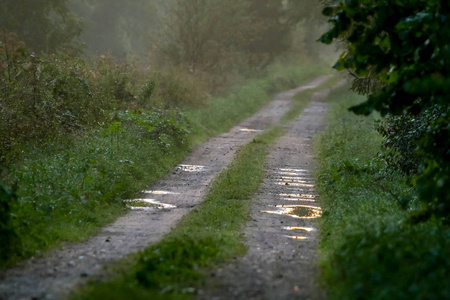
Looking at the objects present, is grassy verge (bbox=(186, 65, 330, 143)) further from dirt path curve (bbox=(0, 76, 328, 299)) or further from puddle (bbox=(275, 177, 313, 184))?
puddle (bbox=(275, 177, 313, 184))

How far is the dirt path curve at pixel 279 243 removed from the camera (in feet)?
22.1

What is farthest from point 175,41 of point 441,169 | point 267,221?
point 441,169

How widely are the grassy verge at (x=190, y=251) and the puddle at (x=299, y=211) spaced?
637 millimetres

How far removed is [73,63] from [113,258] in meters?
11.9

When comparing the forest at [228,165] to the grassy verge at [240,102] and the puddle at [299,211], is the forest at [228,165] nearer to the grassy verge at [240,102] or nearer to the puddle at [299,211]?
the grassy verge at [240,102]

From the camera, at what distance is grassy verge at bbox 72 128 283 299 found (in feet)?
20.5

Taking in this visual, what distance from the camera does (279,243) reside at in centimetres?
934

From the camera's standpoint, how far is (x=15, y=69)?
15984mm

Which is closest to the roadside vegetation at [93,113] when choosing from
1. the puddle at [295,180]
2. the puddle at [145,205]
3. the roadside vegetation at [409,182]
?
the puddle at [145,205]

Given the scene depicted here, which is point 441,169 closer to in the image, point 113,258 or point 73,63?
point 113,258

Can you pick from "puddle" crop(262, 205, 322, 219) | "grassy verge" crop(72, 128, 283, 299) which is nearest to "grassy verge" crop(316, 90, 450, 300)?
"puddle" crop(262, 205, 322, 219)

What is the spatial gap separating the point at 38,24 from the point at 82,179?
24202mm

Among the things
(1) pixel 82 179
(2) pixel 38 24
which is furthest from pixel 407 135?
(2) pixel 38 24

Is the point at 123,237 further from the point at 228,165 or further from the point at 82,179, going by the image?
the point at 228,165
